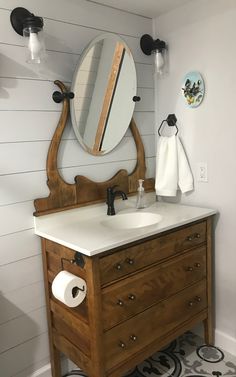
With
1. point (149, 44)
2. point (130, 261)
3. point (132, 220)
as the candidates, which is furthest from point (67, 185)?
point (149, 44)

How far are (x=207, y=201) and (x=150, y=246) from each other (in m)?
0.61

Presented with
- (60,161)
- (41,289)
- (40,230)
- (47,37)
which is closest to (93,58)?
(47,37)

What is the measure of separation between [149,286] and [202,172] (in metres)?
0.79

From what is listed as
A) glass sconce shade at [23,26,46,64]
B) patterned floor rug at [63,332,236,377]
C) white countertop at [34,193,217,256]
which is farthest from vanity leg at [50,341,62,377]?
glass sconce shade at [23,26,46,64]

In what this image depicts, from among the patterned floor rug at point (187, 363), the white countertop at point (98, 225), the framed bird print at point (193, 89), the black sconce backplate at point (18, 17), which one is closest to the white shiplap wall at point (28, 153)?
the black sconce backplate at point (18, 17)

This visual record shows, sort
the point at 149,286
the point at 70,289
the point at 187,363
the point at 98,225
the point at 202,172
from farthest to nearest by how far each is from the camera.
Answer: the point at 202,172 → the point at 187,363 → the point at 98,225 → the point at 149,286 → the point at 70,289

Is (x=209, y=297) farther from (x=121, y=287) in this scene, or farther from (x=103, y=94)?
(x=103, y=94)

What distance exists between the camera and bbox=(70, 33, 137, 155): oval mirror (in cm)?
181

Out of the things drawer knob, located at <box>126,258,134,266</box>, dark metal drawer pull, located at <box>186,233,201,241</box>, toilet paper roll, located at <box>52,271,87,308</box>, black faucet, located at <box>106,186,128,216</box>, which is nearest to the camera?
toilet paper roll, located at <box>52,271,87,308</box>

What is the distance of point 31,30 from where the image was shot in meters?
1.50

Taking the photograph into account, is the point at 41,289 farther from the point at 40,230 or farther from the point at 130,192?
the point at 130,192

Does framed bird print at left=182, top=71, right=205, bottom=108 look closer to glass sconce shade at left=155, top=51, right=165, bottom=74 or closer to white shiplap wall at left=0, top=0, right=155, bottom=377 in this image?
glass sconce shade at left=155, top=51, right=165, bottom=74

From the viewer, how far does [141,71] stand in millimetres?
2152

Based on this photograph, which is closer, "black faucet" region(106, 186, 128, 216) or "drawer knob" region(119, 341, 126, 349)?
"drawer knob" region(119, 341, 126, 349)
